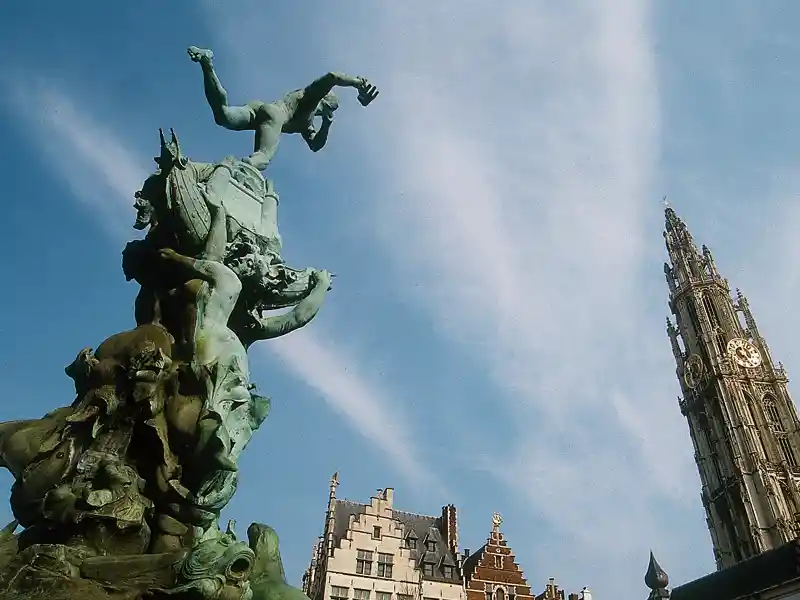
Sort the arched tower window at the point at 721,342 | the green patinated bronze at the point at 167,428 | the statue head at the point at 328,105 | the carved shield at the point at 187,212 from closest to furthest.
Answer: the green patinated bronze at the point at 167,428 → the carved shield at the point at 187,212 → the statue head at the point at 328,105 → the arched tower window at the point at 721,342

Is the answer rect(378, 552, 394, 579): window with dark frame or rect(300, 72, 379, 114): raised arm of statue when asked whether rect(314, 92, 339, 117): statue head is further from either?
rect(378, 552, 394, 579): window with dark frame

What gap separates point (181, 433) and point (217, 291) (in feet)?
4.43

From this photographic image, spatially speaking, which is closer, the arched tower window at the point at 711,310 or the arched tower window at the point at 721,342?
the arched tower window at the point at 721,342

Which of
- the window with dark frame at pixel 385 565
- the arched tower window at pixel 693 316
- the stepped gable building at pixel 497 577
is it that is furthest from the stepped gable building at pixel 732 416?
the window with dark frame at pixel 385 565

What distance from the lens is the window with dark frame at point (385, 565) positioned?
2358 cm

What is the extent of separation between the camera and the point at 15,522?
15.5 ft

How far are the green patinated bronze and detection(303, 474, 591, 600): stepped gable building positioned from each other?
1860 centimetres

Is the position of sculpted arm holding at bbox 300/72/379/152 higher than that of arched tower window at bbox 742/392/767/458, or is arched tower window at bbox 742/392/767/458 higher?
arched tower window at bbox 742/392/767/458

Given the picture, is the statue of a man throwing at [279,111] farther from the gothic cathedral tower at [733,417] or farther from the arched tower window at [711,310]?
the arched tower window at [711,310]

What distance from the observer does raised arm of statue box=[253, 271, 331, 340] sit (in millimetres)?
6785

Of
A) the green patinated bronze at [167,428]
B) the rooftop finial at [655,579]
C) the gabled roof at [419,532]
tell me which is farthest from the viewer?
the gabled roof at [419,532]

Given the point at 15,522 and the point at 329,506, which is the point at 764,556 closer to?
the point at 329,506

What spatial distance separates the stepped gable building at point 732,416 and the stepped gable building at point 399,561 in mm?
29136

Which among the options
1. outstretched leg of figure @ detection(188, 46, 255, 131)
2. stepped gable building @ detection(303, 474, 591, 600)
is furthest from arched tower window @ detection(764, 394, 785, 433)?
outstretched leg of figure @ detection(188, 46, 255, 131)
